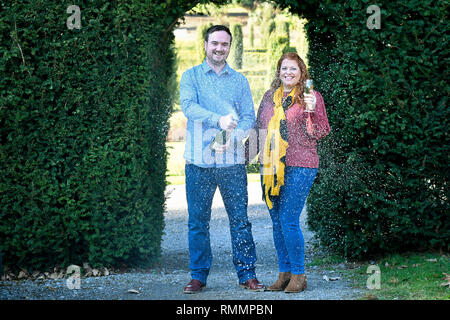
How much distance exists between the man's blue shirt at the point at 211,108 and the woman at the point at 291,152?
0.21 m

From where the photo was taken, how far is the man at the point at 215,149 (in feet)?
16.6

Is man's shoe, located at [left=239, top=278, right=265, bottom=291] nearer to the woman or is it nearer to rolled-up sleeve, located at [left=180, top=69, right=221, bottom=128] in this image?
the woman

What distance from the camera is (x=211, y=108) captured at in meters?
5.18

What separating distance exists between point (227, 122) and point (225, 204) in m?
0.75

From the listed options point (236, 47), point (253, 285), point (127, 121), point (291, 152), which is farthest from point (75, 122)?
point (236, 47)

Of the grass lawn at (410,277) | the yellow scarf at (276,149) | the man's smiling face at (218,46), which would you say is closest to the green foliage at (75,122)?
the man's smiling face at (218,46)

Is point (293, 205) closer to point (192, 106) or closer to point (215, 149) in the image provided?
point (215, 149)

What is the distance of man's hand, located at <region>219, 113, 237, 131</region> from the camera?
483cm

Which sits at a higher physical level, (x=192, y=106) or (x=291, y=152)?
(x=192, y=106)

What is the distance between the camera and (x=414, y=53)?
599 centimetres

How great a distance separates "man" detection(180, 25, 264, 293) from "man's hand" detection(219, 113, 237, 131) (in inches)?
4.6

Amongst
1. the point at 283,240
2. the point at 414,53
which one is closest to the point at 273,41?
the point at 414,53

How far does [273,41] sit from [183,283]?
517 inches

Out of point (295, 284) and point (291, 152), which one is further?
point (295, 284)
